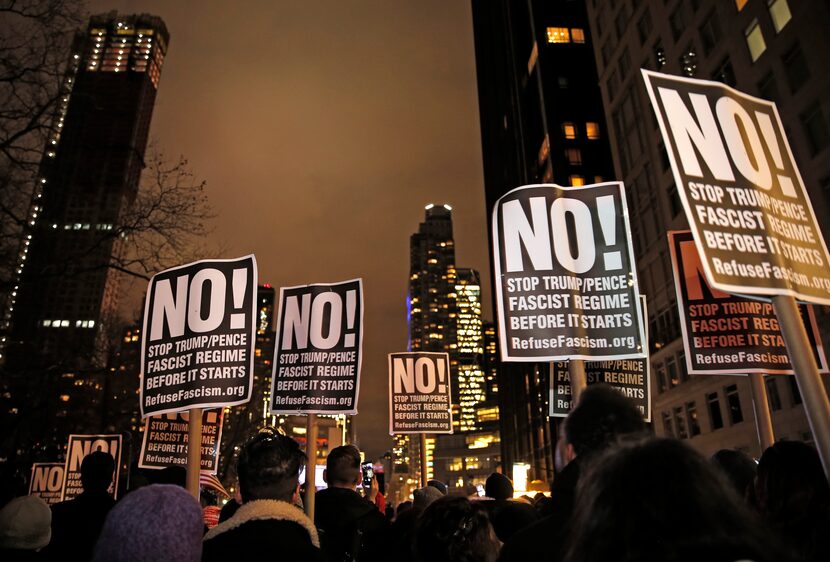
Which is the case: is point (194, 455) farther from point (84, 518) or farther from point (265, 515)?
point (265, 515)

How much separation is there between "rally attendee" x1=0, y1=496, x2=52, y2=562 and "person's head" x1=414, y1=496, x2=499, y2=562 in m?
3.17

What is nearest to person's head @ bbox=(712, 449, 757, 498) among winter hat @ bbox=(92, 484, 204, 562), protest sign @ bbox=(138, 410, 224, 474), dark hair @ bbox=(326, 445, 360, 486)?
dark hair @ bbox=(326, 445, 360, 486)

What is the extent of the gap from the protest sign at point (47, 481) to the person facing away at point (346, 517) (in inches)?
558

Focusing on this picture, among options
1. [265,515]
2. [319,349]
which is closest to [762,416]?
[265,515]

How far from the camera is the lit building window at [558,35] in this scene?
246 feet

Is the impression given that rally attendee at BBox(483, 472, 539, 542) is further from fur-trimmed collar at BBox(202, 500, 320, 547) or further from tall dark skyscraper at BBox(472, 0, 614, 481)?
tall dark skyscraper at BBox(472, 0, 614, 481)

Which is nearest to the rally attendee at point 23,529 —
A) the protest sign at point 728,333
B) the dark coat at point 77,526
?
the dark coat at point 77,526

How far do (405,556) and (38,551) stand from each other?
3142 millimetres

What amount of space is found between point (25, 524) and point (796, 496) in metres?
5.29

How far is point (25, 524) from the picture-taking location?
4.26m

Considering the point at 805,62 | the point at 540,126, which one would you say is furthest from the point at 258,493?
the point at 540,126

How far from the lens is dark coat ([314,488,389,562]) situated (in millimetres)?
5266

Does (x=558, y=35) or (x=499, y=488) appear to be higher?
(x=558, y=35)

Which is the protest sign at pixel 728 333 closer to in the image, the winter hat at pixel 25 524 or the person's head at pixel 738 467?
the person's head at pixel 738 467
